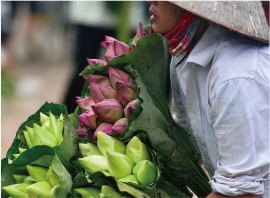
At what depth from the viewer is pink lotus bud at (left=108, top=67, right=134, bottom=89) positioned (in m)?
0.88

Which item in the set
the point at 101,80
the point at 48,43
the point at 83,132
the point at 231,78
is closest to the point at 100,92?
the point at 101,80

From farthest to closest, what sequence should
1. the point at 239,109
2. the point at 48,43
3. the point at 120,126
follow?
the point at 48,43 < the point at 120,126 < the point at 239,109

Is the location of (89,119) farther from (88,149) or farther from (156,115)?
(156,115)

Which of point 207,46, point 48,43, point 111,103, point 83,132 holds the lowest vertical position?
point 48,43

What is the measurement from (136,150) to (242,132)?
0.96 ft

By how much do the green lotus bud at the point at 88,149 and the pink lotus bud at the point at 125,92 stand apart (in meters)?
0.16

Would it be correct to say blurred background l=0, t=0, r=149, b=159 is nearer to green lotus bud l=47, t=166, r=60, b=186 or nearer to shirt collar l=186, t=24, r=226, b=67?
shirt collar l=186, t=24, r=226, b=67

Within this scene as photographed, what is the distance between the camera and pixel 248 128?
757 millimetres

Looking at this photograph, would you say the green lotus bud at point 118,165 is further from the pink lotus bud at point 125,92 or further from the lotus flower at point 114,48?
the lotus flower at point 114,48

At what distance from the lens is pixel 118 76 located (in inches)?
34.9

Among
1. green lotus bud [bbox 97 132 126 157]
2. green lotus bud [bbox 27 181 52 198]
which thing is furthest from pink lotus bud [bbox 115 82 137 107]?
green lotus bud [bbox 27 181 52 198]

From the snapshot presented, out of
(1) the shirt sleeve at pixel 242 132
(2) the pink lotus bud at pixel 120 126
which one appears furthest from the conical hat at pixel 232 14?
(2) the pink lotus bud at pixel 120 126

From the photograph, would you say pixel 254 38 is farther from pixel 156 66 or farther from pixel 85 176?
pixel 85 176

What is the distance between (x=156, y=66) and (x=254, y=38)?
31cm
